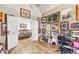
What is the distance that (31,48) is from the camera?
7.82 feet

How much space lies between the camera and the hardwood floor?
2363 mm

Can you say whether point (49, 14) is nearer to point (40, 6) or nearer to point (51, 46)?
point (40, 6)

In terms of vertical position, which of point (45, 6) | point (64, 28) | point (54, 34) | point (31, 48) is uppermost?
point (45, 6)

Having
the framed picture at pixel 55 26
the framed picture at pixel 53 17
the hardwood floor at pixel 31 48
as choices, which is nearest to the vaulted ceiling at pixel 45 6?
the framed picture at pixel 53 17

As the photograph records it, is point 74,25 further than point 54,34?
No

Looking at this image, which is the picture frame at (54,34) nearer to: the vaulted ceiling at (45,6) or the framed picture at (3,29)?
the vaulted ceiling at (45,6)

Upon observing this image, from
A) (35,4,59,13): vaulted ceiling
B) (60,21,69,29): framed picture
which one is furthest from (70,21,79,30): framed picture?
(35,4,59,13): vaulted ceiling

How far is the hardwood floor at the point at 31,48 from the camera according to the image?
2.36 m

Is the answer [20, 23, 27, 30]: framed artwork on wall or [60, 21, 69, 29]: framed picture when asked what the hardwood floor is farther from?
[60, 21, 69, 29]: framed picture

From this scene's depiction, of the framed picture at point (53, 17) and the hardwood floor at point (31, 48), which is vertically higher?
the framed picture at point (53, 17)

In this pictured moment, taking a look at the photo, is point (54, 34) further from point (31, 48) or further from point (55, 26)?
point (31, 48)

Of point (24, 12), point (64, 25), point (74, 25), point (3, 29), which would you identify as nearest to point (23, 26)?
point (24, 12)
